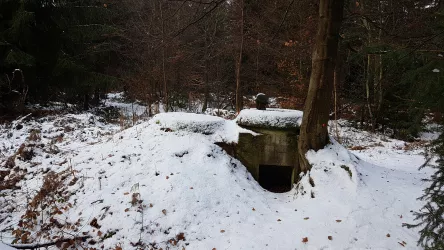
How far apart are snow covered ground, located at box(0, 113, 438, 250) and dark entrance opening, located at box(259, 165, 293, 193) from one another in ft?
3.14

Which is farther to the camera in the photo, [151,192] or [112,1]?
[112,1]

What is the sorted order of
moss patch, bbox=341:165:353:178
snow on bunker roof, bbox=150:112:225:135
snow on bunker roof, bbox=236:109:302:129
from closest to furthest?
moss patch, bbox=341:165:353:178 → snow on bunker roof, bbox=236:109:302:129 → snow on bunker roof, bbox=150:112:225:135

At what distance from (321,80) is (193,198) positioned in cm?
337

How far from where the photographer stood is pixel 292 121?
242 inches

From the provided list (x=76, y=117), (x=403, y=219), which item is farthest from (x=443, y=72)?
(x=76, y=117)

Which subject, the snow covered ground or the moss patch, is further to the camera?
the moss patch

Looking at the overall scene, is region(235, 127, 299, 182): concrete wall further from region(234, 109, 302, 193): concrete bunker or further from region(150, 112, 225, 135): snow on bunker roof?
region(150, 112, 225, 135): snow on bunker roof

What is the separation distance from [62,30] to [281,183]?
1147 centimetres

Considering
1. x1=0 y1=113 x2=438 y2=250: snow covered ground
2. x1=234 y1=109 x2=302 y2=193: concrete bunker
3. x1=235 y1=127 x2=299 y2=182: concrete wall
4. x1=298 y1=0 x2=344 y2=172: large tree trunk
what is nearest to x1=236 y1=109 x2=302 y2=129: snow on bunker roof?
x1=234 y1=109 x2=302 y2=193: concrete bunker

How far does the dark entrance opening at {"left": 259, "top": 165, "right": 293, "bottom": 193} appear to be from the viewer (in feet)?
21.8

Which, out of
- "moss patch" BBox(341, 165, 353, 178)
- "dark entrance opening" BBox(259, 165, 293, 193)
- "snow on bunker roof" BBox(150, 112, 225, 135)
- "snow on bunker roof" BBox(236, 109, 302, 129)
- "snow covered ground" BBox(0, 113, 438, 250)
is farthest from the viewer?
"dark entrance opening" BBox(259, 165, 293, 193)

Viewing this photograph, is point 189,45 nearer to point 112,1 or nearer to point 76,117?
point 112,1

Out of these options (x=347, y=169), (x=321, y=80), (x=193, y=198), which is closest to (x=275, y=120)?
(x=321, y=80)

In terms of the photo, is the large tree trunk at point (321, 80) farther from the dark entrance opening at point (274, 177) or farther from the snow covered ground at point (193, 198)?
the dark entrance opening at point (274, 177)
